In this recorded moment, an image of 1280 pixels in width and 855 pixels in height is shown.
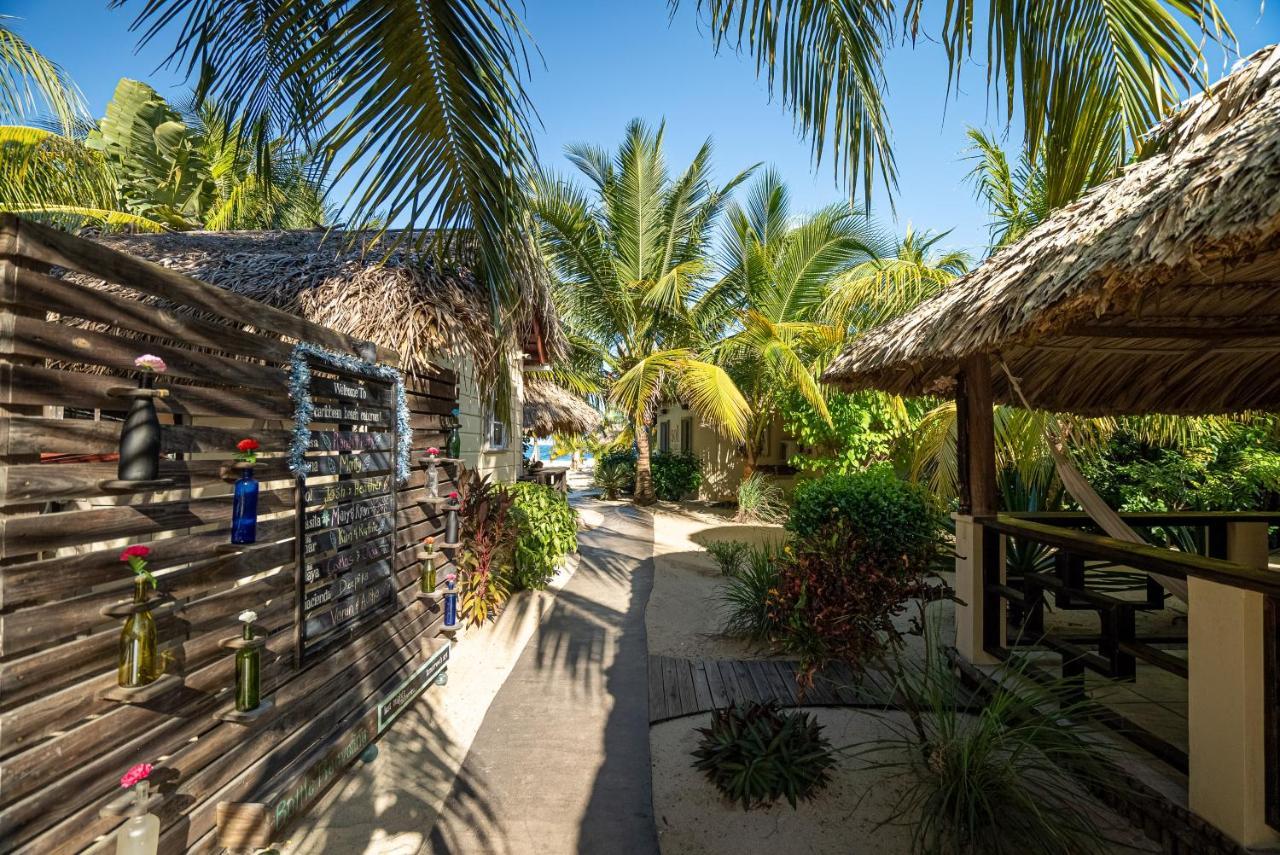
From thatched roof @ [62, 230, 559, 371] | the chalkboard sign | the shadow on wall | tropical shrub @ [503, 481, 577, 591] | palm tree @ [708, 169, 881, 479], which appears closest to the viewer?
the shadow on wall

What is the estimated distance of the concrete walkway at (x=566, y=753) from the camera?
124 inches

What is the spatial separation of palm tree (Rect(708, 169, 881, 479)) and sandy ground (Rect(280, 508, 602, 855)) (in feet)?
27.8

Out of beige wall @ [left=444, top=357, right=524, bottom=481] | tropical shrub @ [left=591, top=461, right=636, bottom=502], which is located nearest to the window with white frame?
beige wall @ [left=444, top=357, right=524, bottom=481]

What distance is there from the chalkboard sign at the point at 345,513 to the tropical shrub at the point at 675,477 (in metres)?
12.6

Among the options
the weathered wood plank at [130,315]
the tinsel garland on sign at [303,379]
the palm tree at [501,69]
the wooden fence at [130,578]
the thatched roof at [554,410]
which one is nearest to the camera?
the wooden fence at [130,578]

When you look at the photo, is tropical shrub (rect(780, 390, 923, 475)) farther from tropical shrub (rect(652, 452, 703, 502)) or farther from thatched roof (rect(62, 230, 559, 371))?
thatched roof (rect(62, 230, 559, 371))

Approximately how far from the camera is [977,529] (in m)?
4.59

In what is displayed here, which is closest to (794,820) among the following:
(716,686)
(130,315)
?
(716,686)

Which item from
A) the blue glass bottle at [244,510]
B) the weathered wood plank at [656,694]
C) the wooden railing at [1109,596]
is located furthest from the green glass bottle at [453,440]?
the wooden railing at [1109,596]

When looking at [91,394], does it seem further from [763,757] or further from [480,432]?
[480,432]

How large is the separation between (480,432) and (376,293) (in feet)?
11.2

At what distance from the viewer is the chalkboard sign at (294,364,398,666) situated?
356 cm

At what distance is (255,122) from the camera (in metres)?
2.89

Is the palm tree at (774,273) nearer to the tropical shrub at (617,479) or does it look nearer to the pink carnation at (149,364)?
the tropical shrub at (617,479)
